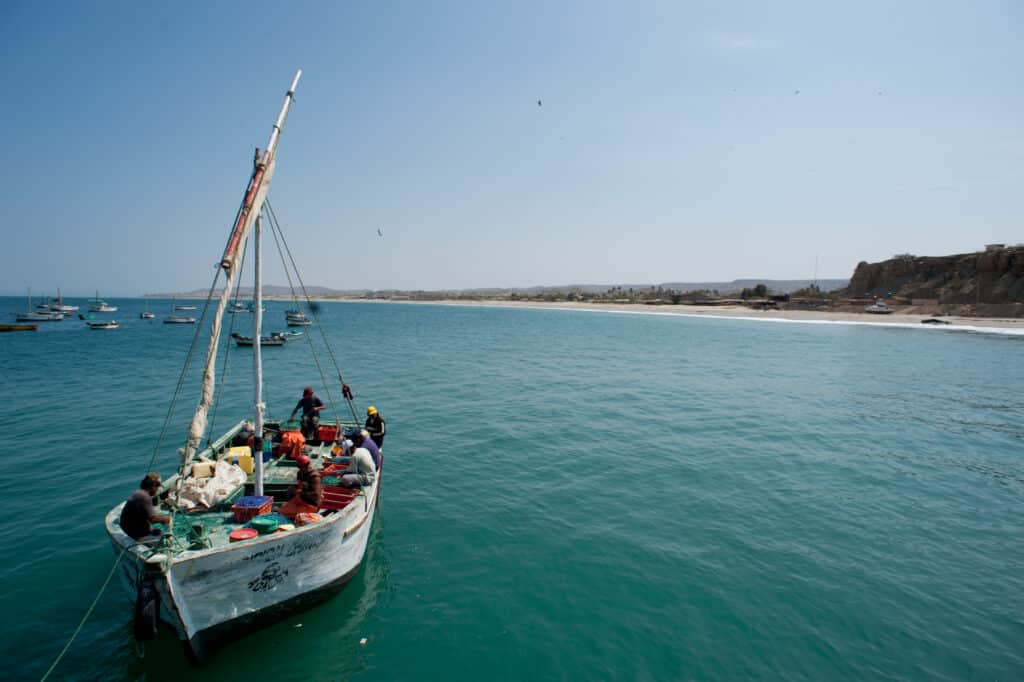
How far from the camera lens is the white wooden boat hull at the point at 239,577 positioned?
7.50 m

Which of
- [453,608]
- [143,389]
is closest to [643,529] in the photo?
[453,608]

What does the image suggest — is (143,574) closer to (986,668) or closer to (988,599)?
(986,668)

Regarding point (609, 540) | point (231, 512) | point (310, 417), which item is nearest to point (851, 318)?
point (609, 540)

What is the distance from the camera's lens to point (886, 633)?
9289mm

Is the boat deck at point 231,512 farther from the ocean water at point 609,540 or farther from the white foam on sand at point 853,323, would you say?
the white foam on sand at point 853,323

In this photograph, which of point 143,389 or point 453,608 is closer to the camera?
point 453,608

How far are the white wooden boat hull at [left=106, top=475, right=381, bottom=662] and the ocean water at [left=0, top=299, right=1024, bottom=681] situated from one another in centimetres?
53

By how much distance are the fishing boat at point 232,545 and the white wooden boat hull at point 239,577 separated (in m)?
0.02

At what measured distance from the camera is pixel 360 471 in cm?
1170

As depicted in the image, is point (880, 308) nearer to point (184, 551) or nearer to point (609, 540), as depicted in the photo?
point (609, 540)

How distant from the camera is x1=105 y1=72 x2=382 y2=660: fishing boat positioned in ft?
24.9

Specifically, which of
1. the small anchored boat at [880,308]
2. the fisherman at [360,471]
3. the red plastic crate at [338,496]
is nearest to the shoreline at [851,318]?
the small anchored boat at [880,308]

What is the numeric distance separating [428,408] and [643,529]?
15442 millimetres

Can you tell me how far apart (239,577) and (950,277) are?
127986 millimetres
